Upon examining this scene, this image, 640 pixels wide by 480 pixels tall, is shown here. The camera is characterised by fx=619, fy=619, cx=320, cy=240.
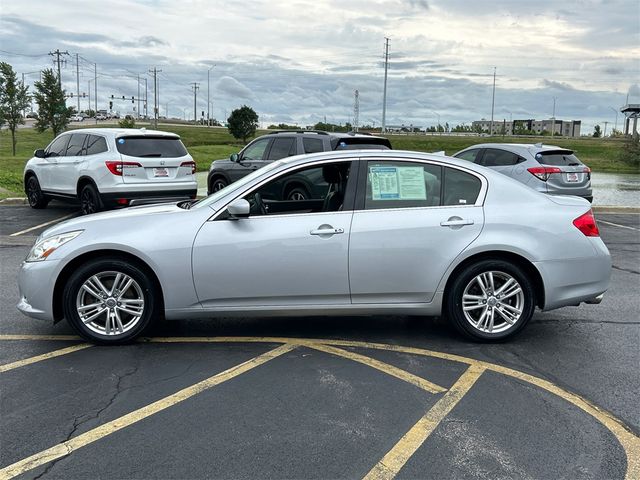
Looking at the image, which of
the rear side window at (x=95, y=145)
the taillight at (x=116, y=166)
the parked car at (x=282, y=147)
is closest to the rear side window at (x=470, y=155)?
the parked car at (x=282, y=147)

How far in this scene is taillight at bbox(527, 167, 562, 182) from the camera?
12859 mm

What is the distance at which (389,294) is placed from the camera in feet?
16.8

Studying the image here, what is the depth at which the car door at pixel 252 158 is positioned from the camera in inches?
531

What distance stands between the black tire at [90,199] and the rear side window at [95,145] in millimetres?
658

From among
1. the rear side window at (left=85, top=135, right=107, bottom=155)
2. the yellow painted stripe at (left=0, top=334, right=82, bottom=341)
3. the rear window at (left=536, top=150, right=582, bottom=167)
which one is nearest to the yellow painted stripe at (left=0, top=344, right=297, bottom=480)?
the yellow painted stripe at (left=0, top=334, right=82, bottom=341)

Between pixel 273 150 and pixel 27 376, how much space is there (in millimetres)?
9355

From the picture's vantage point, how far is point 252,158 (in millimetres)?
13883

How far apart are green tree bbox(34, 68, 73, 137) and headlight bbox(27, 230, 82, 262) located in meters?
29.8

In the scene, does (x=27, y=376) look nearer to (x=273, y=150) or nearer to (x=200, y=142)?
(x=273, y=150)

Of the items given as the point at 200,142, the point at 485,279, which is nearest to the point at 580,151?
the point at 200,142

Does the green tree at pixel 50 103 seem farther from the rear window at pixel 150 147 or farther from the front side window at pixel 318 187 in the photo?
the front side window at pixel 318 187

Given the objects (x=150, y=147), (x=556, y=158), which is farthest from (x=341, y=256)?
(x=556, y=158)

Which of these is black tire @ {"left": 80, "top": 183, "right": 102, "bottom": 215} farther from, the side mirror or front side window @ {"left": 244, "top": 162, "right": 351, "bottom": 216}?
the side mirror

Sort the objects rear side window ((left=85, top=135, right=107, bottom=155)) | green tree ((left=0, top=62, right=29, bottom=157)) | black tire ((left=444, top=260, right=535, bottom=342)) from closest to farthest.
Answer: black tire ((left=444, top=260, right=535, bottom=342)) < rear side window ((left=85, top=135, right=107, bottom=155)) < green tree ((left=0, top=62, right=29, bottom=157))
